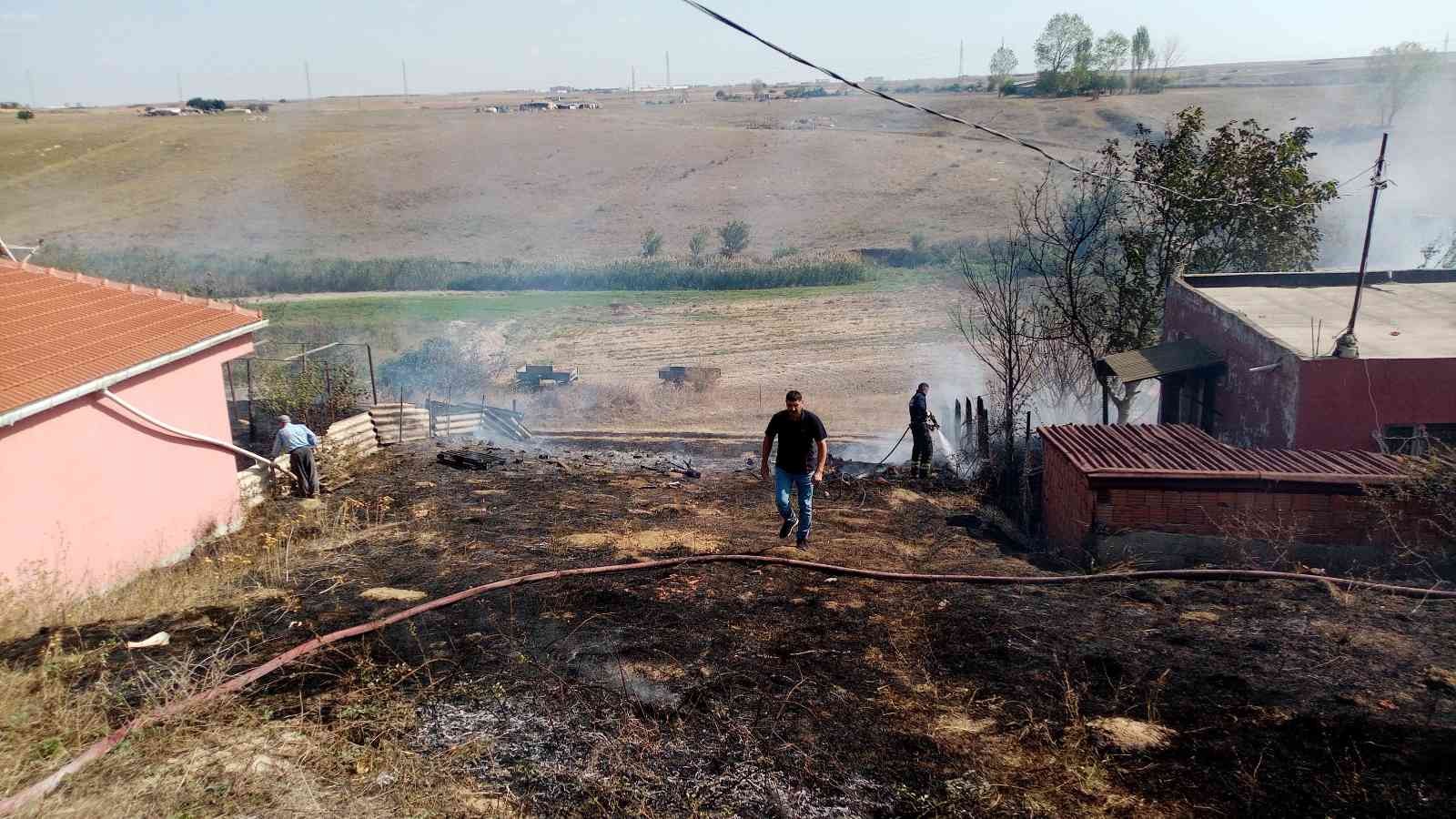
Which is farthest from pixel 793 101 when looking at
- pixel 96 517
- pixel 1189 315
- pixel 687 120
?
pixel 96 517

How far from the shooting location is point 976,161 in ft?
209

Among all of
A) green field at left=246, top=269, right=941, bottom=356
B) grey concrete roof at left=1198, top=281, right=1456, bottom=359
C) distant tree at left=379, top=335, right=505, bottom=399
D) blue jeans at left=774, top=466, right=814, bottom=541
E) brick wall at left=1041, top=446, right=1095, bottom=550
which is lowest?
distant tree at left=379, top=335, right=505, bottom=399

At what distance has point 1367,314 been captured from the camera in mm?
14859

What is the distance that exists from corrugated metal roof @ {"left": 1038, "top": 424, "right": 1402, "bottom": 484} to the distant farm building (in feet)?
2.06

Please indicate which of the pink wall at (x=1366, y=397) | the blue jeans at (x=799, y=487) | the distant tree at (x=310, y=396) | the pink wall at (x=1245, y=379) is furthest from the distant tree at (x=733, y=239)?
the blue jeans at (x=799, y=487)

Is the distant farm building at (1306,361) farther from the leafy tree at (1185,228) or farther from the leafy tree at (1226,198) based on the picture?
the leafy tree at (1226,198)

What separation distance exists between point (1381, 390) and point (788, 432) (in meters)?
7.80

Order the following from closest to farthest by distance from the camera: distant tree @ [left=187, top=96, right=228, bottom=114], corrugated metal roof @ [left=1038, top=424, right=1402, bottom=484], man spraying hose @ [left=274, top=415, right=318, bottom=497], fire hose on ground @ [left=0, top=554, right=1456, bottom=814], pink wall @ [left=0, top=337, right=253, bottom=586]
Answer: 1. fire hose on ground @ [left=0, top=554, right=1456, bottom=814]
2. pink wall @ [left=0, top=337, right=253, bottom=586]
3. corrugated metal roof @ [left=1038, top=424, right=1402, bottom=484]
4. man spraying hose @ [left=274, top=415, right=318, bottom=497]
5. distant tree @ [left=187, top=96, right=228, bottom=114]

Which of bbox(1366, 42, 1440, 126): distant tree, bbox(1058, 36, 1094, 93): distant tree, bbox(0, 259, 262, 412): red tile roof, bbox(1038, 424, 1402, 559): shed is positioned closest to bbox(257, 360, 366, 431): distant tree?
bbox(0, 259, 262, 412): red tile roof

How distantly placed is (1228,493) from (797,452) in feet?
15.3

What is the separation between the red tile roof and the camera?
32.3 ft

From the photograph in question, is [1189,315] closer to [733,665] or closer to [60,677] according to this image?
[733,665]

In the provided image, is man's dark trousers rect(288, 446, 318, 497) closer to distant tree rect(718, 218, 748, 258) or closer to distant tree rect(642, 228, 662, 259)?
distant tree rect(642, 228, 662, 259)

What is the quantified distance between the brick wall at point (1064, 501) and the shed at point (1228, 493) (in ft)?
0.07
